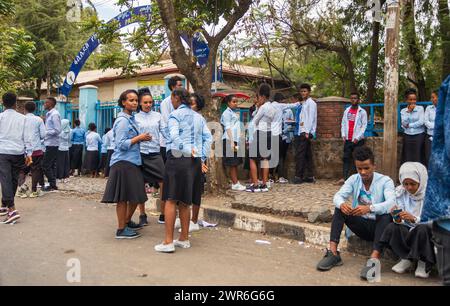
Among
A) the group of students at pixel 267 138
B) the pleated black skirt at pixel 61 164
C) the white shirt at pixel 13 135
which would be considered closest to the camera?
the white shirt at pixel 13 135

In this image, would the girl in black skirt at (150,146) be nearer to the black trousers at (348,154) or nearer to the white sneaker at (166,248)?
the white sneaker at (166,248)

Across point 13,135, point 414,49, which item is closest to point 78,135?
point 13,135

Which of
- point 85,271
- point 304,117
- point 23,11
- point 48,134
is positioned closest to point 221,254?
point 85,271

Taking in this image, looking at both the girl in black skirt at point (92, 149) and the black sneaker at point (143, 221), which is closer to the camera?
the black sneaker at point (143, 221)

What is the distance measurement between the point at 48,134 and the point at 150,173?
4122 mm

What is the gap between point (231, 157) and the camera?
816 centimetres

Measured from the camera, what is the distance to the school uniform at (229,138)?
809 cm

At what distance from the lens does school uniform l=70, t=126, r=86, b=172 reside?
13.2 meters

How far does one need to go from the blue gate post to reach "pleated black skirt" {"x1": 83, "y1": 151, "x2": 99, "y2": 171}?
1.25 meters

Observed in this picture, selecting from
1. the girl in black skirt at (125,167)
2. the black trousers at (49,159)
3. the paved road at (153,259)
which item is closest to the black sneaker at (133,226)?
the paved road at (153,259)

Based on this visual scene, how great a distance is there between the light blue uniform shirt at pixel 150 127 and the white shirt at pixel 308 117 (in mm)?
3523

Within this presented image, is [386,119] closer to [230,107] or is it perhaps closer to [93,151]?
[230,107]

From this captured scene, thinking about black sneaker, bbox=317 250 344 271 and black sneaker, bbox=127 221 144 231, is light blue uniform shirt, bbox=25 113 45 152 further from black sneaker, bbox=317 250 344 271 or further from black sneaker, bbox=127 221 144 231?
black sneaker, bbox=317 250 344 271
